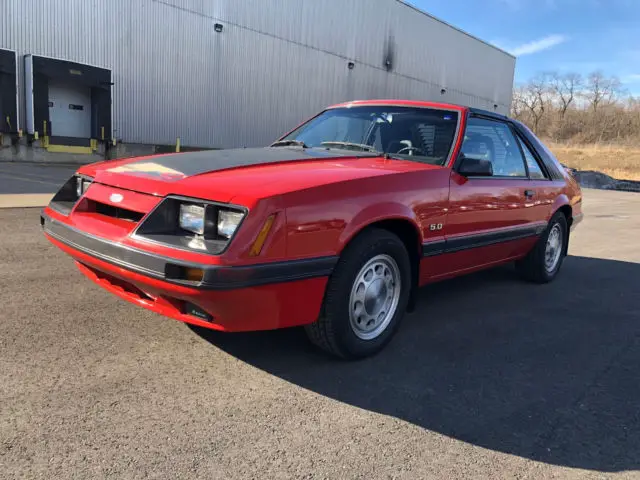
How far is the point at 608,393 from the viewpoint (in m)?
2.95

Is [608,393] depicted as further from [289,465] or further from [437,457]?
[289,465]

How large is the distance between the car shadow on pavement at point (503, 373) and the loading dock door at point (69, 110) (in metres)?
18.0

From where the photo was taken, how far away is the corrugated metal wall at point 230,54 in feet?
60.5

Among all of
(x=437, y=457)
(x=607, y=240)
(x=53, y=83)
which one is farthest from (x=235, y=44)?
(x=437, y=457)

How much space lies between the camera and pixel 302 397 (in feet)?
8.80

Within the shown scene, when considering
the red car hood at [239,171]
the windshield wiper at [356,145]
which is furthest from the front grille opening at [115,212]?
the windshield wiper at [356,145]

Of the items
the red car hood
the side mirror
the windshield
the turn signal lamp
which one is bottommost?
the turn signal lamp

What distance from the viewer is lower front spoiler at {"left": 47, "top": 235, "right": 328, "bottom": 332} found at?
249cm

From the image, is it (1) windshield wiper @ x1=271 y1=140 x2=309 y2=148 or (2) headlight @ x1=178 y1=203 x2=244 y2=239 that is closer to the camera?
(2) headlight @ x1=178 y1=203 x2=244 y2=239

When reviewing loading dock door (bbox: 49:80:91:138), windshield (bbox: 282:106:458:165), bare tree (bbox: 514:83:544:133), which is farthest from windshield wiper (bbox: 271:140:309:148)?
bare tree (bbox: 514:83:544:133)

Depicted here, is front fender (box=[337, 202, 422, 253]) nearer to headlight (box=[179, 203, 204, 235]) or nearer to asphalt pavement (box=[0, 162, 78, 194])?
headlight (box=[179, 203, 204, 235])

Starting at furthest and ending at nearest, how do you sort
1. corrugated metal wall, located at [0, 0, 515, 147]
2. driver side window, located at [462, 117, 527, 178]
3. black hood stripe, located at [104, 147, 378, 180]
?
corrugated metal wall, located at [0, 0, 515, 147]
driver side window, located at [462, 117, 527, 178]
black hood stripe, located at [104, 147, 378, 180]

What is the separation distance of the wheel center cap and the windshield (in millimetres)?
1038

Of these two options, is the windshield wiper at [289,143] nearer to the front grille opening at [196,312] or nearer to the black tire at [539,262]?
the front grille opening at [196,312]
